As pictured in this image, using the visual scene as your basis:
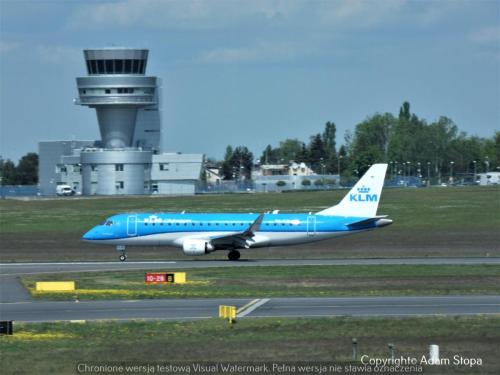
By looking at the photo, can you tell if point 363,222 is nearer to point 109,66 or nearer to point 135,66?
point 109,66

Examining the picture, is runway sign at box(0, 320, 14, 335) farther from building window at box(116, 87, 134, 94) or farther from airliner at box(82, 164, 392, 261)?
building window at box(116, 87, 134, 94)

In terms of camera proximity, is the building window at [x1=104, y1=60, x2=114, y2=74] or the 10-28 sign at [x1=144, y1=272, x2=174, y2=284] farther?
the building window at [x1=104, y1=60, x2=114, y2=74]

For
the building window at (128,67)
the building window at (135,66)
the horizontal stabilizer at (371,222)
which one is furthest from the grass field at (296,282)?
the building window at (135,66)

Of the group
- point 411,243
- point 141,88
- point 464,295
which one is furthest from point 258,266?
point 141,88

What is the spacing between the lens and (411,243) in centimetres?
8100

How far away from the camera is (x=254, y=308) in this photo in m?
40.4

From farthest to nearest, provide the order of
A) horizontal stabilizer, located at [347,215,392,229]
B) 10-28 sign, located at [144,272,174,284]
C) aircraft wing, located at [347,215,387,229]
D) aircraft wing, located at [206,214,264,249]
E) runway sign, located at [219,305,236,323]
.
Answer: aircraft wing, located at [347,215,387,229], aircraft wing, located at [206,214,264,249], horizontal stabilizer, located at [347,215,392,229], 10-28 sign, located at [144,272,174,284], runway sign, located at [219,305,236,323]

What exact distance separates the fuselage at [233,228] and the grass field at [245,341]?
27.8 meters

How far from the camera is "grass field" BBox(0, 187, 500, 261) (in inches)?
2884

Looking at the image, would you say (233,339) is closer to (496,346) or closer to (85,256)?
(496,346)

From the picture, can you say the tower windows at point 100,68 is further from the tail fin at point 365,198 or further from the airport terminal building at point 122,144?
the tail fin at point 365,198

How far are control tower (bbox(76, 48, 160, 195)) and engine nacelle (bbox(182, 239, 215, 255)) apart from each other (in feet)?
370

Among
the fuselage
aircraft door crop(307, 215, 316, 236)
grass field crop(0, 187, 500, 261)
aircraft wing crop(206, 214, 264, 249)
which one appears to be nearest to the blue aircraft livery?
the fuselage

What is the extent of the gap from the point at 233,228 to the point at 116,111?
116 m
